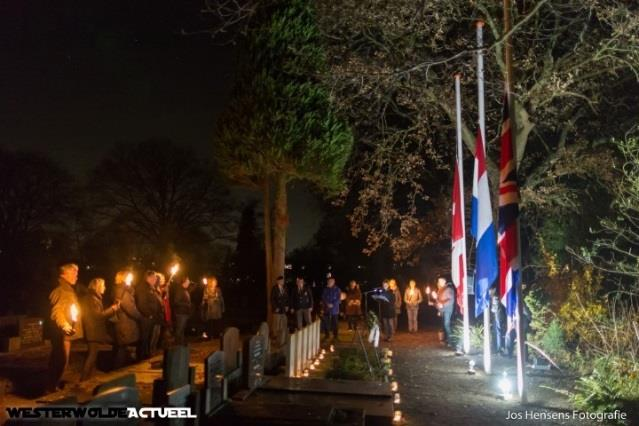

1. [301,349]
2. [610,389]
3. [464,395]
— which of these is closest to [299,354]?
[301,349]

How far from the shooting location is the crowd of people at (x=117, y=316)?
8727mm

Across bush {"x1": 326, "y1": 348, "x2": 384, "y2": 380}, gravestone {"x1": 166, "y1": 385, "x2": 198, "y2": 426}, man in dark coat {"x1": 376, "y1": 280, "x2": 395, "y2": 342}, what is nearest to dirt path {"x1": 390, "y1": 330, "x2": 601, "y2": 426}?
bush {"x1": 326, "y1": 348, "x2": 384, "y2": 380}

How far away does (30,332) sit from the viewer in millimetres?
15227

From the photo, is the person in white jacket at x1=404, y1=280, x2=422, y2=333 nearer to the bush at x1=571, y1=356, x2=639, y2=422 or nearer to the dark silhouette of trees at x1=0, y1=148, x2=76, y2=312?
the bush at x1=571, y1=356, x2=639, y2=422

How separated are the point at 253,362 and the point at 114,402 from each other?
14.3 feet

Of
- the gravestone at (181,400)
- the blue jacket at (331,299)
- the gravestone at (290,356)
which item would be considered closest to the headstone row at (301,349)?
the gravestone at (290,356)

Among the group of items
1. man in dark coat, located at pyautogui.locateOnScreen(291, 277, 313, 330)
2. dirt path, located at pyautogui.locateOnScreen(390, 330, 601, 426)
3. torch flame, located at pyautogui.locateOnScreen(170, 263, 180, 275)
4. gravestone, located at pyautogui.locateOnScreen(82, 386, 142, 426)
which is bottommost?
dirt path, located at pyautogui.locateOnScreen(390, 330, 601, 426)

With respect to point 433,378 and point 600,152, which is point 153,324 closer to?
point 433,378

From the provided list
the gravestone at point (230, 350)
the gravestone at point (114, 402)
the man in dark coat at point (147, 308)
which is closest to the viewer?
the gravestone at point (114, 402)

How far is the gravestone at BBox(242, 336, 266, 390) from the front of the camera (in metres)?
8.41

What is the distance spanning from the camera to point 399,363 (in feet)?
44.5

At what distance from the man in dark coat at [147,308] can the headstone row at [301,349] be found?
113 inches

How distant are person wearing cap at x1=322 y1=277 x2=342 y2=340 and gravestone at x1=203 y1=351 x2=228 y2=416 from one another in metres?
9.89

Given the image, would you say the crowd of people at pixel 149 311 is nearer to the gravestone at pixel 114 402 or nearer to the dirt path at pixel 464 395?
the dirt path at pixel 464 395
